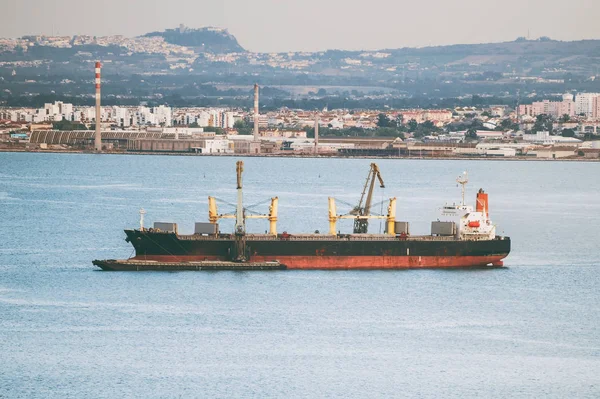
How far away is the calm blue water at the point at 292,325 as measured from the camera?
24.8 meters

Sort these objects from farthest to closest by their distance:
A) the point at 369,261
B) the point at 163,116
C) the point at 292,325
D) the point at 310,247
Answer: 1. the point at 163,116
2. the point at 369,261
3. the point at 310,247
4. the point at 292,325

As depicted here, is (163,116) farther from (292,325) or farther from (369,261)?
(292,325)

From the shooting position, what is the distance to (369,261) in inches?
1439

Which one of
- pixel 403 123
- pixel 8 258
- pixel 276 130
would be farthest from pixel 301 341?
pixel 403 123

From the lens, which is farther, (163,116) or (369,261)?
(163,116)

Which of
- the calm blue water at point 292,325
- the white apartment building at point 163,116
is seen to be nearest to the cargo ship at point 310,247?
the calm blue water at point 292,325

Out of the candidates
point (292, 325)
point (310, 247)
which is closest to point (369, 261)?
point (310, 247)

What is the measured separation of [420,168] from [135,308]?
77573 mm

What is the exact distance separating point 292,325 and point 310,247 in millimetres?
6979

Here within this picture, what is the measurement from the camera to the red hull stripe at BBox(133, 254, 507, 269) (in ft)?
117

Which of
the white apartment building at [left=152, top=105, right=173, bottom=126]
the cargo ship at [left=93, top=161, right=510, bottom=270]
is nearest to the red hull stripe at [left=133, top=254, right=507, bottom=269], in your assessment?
the cargo ship at [left=93, top=161, right=510, bottom=270]

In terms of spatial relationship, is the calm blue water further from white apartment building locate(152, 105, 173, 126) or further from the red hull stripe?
white apartment building locate(152, 105, 173, 126)

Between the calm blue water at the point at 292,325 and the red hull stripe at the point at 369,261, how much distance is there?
0.43 m

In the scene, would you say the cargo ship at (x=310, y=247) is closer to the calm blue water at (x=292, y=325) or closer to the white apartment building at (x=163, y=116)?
the calm blue water at (x=292, y=325)
